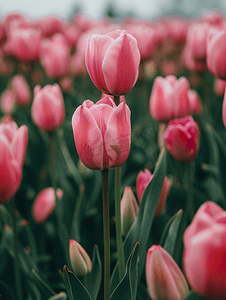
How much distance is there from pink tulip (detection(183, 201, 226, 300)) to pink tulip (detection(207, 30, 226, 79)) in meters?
0.41

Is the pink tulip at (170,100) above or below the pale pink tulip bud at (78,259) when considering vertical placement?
above

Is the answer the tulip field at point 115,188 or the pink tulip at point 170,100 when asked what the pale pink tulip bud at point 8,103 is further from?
the pink tulip at point 170,100

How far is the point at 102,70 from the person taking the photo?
1.25 feet

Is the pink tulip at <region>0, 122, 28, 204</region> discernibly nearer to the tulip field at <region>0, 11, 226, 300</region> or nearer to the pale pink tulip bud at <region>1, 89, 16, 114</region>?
the tulip field at <region>0, 11, 226, 300</region>

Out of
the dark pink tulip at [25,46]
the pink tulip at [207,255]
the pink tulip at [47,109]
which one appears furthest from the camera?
the dark pink tulip at [25,46]

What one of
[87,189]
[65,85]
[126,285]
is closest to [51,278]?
[87,189]

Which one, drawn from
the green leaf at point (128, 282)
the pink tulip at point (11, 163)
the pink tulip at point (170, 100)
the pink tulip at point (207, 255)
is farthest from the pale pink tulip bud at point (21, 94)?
the pink tulip at point (207, 255)

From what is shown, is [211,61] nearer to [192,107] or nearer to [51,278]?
[192,107]

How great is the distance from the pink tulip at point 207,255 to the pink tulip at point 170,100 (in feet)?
1.66

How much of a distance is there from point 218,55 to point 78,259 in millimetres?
449

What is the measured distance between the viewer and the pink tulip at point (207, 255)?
8.3 inches

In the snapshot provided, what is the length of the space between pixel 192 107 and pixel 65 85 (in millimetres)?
937

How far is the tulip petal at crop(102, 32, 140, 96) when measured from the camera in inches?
14.8

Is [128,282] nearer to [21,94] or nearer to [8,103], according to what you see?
[21,94]
